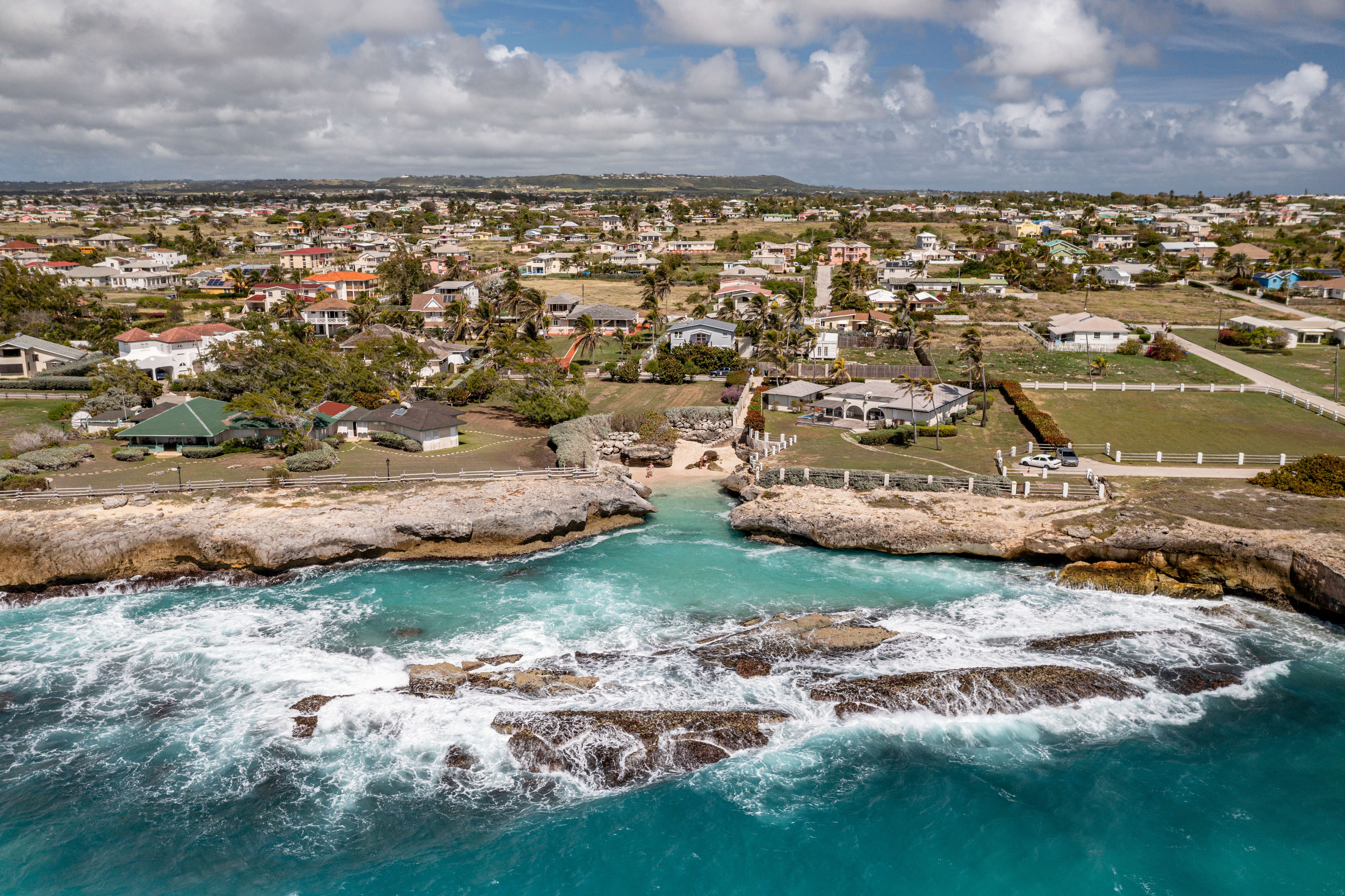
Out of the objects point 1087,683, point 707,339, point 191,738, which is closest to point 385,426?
point 191,738

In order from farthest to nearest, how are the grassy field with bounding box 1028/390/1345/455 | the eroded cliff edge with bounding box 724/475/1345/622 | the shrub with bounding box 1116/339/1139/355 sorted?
1. the shrub with bounding box 1116/339/1139/355
2. the grassy field with bounding box 1028/390/1345/455
3. the eroded cliff edge with bounding box 724/475/1345/622

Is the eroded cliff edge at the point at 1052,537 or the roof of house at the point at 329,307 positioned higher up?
the roof of house at the point at 329,307

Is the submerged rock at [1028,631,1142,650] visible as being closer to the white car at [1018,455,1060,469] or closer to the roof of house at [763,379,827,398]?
the white car at [1018,455,1060,469]

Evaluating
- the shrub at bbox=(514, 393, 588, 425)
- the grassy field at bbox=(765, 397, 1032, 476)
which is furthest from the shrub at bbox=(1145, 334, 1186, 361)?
the shrub at bbox=(514, 393, 588, 425)

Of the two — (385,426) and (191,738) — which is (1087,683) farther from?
(385,426)

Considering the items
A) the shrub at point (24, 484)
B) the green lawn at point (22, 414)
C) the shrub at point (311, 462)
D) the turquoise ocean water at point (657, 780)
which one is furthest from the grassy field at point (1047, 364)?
the green lawn at point (22, 414)

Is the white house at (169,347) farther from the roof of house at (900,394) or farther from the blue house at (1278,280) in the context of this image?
the blue house at (1278,280)
